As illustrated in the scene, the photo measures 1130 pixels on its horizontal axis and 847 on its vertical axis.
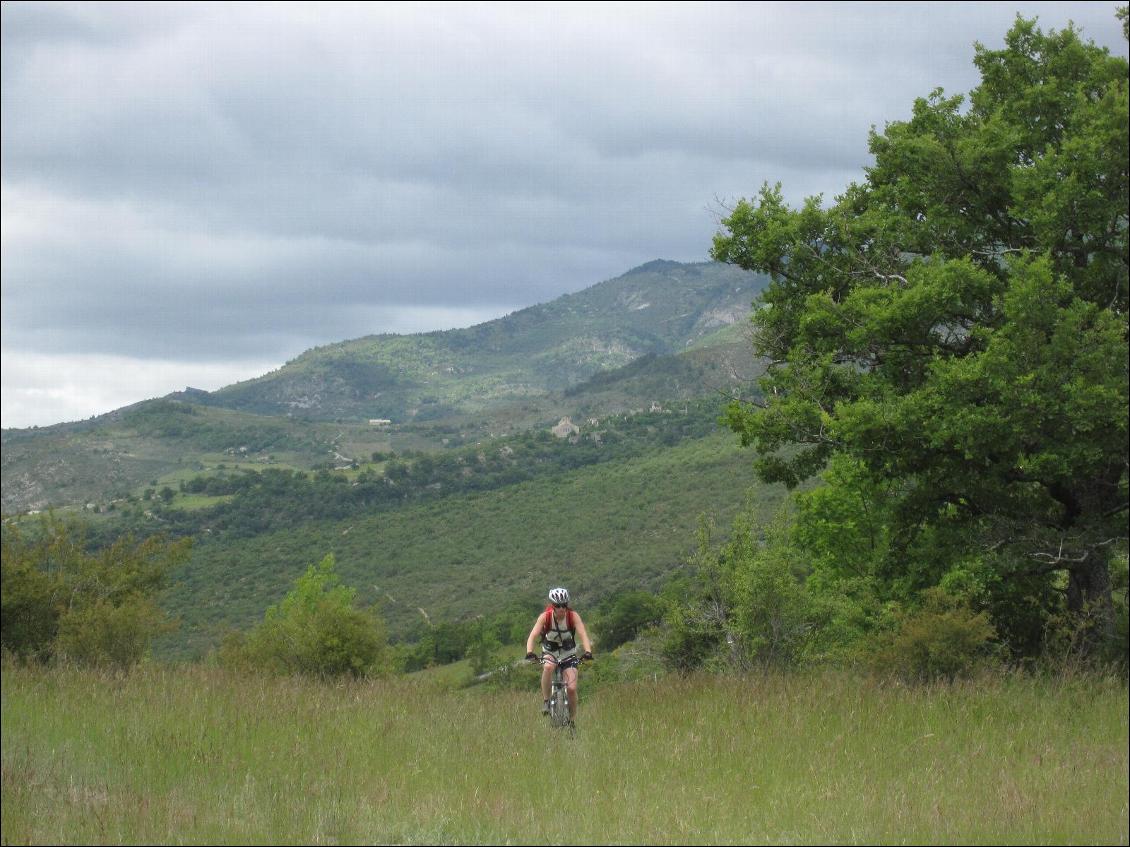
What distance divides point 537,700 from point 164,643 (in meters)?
88.2

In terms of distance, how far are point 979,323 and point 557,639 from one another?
7.85 metres

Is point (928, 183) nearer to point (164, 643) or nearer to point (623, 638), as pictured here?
point (623, 638)

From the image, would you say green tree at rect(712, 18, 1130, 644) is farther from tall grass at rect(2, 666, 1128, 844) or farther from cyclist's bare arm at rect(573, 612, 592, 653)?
cyclist's bare arm at rect(573, 612, 592, 653)

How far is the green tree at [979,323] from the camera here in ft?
38.6

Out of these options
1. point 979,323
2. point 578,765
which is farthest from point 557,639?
point 979,323

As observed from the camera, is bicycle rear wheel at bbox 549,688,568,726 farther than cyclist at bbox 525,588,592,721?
No

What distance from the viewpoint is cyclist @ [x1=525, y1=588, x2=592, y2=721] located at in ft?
36.0

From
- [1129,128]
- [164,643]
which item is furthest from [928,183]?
[164,643]

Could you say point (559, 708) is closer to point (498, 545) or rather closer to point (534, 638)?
point (534, 638)

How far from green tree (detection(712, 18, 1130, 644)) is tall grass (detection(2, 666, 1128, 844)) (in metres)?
3.44

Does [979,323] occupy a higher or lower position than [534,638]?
higher

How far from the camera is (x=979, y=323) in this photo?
564 inches

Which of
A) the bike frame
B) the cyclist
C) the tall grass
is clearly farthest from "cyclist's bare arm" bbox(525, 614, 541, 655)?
the tall grass

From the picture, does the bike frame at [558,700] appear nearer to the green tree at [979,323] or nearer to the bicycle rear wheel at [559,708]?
the bicycle rear wheel at [559,708]
